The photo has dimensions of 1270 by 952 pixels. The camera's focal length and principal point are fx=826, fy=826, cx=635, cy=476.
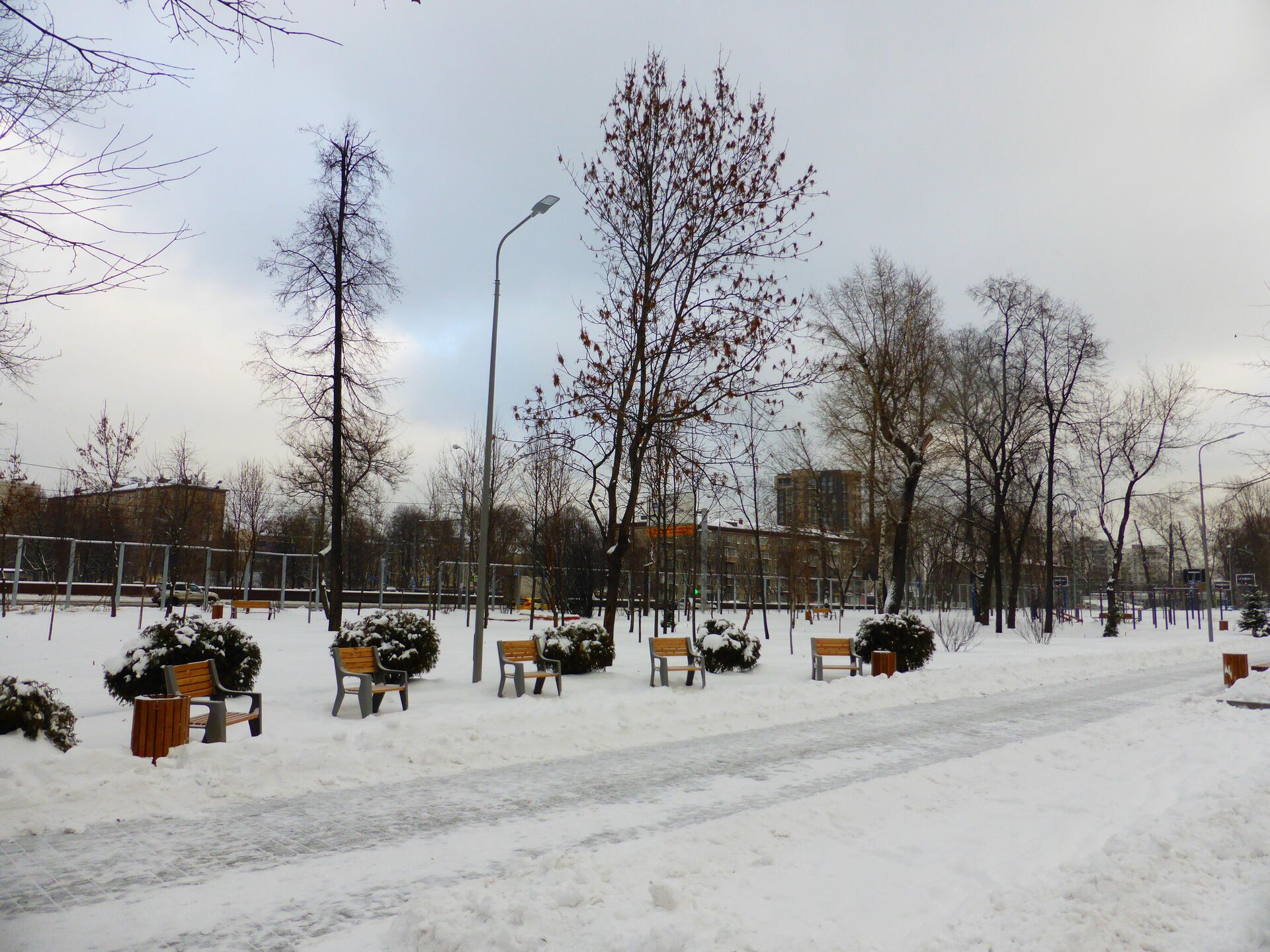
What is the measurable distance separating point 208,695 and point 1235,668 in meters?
17.9

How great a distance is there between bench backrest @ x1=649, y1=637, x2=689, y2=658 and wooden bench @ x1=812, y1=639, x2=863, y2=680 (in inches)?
109

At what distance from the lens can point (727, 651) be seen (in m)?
16.7

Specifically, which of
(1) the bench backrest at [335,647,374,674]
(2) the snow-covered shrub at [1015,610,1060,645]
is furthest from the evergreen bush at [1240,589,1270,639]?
(1) the bench backrest at [335,647,374,674]

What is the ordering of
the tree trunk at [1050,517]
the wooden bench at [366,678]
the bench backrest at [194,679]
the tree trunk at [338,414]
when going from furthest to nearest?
the tree trunk at [1050,517] → the tree trunk at [338,414] → the wooden bench at [366,678] → the bench backrest at [194,679]

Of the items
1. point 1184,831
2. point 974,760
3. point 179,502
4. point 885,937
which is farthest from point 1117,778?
point 179,502

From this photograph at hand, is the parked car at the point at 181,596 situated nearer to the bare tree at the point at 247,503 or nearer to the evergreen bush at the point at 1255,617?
the bare tree at the point at 247,503

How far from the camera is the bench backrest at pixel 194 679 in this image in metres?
8.65

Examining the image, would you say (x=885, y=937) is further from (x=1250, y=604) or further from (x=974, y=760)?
(x=1250, y=604)

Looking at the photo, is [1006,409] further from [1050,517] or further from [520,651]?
[520,651]

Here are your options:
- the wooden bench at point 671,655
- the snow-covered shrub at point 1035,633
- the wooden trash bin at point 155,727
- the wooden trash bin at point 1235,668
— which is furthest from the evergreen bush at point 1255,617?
the wooden trash bin at point 155,727

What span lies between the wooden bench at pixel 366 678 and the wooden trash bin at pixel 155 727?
301 centimetres

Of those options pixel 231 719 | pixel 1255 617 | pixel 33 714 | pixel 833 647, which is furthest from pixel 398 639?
pixel 1255 617

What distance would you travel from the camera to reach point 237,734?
916cm

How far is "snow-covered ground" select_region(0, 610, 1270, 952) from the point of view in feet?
13.8
